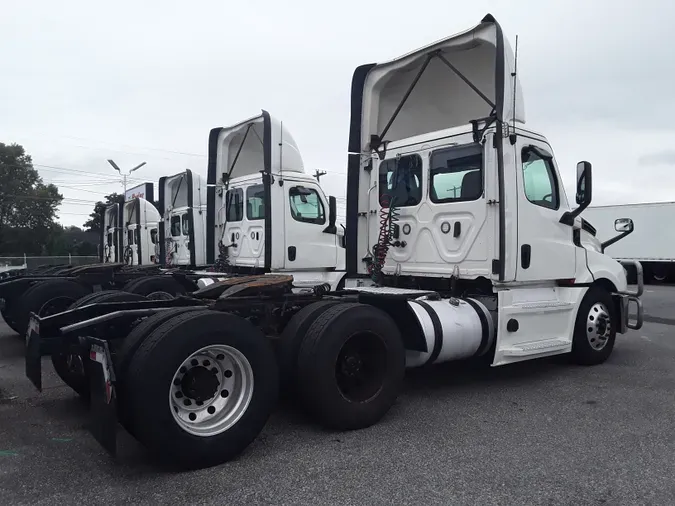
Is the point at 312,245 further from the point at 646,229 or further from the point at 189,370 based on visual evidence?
A: the point at 646,229

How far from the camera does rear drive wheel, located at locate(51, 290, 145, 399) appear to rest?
412cm

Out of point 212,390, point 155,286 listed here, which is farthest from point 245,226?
point 212,390

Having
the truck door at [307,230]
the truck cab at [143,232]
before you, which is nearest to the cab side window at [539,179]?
the truck door at [307,230]

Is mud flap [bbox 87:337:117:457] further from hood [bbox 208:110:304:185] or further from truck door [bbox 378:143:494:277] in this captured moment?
hood [bbox 208:110:304:185]

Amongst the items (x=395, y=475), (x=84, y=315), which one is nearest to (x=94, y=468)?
(x=84, y=315)

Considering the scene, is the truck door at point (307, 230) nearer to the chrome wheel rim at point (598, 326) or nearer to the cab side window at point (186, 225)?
the chrome wheel rim at point (598, 326)

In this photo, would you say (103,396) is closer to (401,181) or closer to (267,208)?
(401,181)

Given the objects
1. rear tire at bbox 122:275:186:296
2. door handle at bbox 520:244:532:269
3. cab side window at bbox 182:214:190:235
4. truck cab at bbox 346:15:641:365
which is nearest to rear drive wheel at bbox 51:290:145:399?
rear tire at bbox 122:275:186:296

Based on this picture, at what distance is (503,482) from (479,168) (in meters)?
3.46

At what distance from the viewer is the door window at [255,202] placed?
925 centimetres

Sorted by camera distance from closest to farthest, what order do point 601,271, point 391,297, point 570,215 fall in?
A: point 391,297 < point 570,215 < point 601,271

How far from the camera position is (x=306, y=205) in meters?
9.33

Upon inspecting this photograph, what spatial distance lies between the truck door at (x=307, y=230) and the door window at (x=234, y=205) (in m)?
1.04

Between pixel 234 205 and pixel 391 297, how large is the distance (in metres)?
5.30
